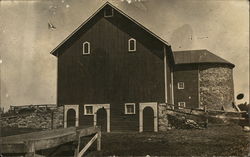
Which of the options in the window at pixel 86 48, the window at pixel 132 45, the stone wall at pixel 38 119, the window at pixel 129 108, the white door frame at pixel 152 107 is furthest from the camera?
the window at pixel 132 45

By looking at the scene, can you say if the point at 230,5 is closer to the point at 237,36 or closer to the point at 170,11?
the point at 237,36

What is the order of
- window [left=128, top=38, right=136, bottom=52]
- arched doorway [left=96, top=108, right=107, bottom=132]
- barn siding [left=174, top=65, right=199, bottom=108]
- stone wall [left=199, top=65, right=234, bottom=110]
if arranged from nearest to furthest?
arched doorway [left=96, top=108, right=107, bottom=132] → window [left=128, top=38, right=136, bottom=52] → barn siding [left=174, top=65, right=199, bottom=108] → stone wall [left=199, top=65, right=234, bottom=110]

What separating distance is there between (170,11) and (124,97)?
5661 millimetres

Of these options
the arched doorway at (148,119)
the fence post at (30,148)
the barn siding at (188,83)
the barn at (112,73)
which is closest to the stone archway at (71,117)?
the barn at (112,73)

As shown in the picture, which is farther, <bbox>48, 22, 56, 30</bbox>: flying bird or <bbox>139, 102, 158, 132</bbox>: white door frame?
<bbox>139, 102, 158, 132</bbox>: white door frame

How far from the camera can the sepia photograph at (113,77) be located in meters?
8.80

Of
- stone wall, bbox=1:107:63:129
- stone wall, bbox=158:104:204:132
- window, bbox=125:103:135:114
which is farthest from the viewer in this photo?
window, bbox=125:103:135:114

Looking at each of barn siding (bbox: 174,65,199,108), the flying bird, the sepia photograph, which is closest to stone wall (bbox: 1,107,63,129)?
the sepia photograph

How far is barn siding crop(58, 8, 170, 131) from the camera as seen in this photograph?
1400 cm

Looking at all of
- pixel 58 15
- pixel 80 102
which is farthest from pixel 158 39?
pixel 58 15

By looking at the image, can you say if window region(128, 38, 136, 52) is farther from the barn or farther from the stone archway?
the stone archway

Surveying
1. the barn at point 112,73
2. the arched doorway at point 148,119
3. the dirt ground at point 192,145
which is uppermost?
the barn at point 112,73

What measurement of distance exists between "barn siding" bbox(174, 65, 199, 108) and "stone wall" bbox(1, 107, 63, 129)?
9.60 m

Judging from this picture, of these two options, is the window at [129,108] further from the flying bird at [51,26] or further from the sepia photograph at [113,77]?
the flying bird at [51,26]
